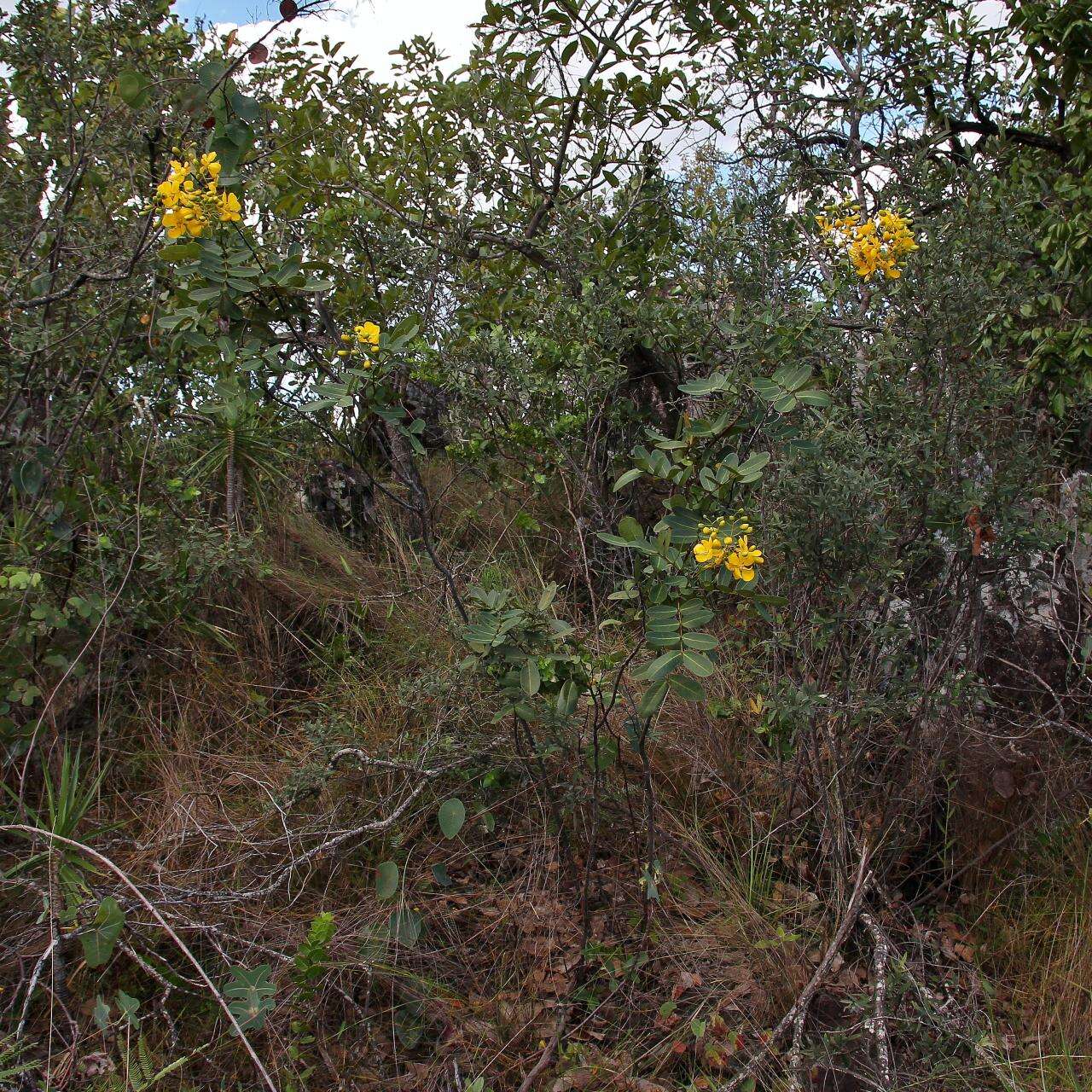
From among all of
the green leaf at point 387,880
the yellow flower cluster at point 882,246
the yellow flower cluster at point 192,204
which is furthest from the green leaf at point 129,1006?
the yellow flower cluster at point 882,246

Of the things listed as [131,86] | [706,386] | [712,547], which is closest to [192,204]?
[131,86]

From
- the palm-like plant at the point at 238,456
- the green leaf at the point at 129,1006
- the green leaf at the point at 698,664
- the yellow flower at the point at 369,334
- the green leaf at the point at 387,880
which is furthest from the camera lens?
the palm-like plant at the point at 238,456

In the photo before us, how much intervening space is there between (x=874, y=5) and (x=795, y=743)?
2812 millimetres

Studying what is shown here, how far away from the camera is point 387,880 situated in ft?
7.13

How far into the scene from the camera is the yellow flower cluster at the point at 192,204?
6.35 feet

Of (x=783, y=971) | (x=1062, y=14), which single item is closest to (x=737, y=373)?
(x=783, y=971)

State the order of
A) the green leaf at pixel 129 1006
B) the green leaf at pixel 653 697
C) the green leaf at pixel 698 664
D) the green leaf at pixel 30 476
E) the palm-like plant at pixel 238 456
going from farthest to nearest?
1. the palm-like plant at pixel 238 456
2. the green leaf at pixel 30 476
3. the green leaf at pixel 129 1006
4. the green leaf at pixel 653 697
5. the green leaf at pixel 698 664

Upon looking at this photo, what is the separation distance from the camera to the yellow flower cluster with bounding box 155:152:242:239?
6.35 feet

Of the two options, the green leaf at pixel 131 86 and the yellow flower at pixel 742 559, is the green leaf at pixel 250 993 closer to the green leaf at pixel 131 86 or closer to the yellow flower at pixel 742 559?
the yellow flower at pixel 742 559

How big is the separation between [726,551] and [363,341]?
0.96 m

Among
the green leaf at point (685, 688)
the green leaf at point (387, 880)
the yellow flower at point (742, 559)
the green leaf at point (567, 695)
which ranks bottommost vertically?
the green leaf at point (387, 880)

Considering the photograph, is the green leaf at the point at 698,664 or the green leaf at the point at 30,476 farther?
the green leaf at the point at 30,476

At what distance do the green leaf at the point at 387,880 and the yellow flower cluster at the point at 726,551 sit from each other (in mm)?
1045

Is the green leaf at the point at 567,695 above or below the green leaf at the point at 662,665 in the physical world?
below
